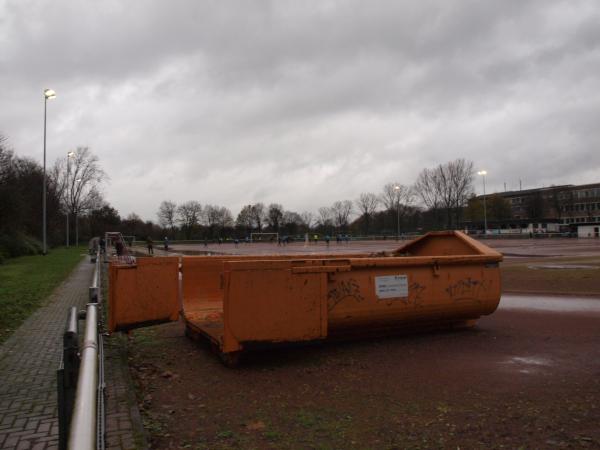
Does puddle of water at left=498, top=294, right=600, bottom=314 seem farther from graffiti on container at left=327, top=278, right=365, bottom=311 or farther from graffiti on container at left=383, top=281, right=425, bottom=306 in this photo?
graffiti on container at left=327, top=278, right=365, bottom=311

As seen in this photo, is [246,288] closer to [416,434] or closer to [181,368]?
[181,368]

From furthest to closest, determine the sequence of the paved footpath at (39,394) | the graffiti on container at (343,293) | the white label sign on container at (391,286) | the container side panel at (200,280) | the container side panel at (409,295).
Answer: the container side panel at (200,280)
the white label sign on container at (391,286)
the container side panel at (409,295)
the graffiti on container at (343,293)
the paved footpath at (39,394)

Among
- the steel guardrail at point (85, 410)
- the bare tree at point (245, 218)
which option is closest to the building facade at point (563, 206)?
the bare tree at point (245, 218)

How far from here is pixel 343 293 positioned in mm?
5566

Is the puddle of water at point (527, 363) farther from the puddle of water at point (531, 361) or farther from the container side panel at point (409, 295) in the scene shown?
the container side panel at point (409, 295)

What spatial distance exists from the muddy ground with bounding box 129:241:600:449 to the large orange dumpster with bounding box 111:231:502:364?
0.34 metres

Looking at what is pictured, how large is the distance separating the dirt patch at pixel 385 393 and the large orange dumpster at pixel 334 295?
346 mm

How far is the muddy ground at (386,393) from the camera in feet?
11.2

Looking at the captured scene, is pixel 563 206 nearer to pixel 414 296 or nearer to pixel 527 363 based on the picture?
pixel 414 296

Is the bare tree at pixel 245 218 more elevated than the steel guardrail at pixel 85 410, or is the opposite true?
the bare tree at pixel 245 218

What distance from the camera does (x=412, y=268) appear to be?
6.04 metres

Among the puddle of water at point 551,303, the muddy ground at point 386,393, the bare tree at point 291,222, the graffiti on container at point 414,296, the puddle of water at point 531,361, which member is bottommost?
the puddle of water at point 551,303

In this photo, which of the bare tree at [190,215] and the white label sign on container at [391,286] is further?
the bare tree at [190,215]

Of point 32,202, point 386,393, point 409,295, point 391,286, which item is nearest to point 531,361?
point 409,295
